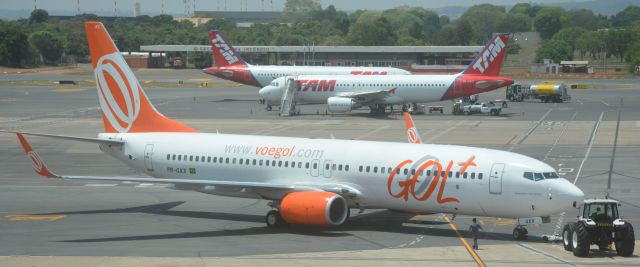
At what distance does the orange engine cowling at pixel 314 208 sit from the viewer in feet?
122

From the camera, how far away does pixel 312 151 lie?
4062 cm

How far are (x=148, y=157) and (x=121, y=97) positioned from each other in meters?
3.58

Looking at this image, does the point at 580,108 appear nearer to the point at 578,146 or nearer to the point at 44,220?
the point at 578,146

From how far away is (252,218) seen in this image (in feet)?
139

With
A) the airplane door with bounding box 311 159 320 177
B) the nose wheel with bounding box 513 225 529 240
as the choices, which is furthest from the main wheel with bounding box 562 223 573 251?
the airplane door with bounding box 311 159 320 177

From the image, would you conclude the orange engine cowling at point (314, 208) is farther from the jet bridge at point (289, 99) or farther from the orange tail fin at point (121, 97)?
the jet bridge at point (289, 99)

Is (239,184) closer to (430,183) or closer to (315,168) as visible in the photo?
(315,168)

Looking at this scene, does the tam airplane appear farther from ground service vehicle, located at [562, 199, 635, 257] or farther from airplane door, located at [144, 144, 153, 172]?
ground service vehicle, located at [562, 199, 635, 257]

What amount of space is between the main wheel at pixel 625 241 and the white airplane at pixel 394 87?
67617 millimetres

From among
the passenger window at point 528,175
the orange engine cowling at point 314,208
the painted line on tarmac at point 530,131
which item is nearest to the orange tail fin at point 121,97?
the orange engine cowling at point 314,208

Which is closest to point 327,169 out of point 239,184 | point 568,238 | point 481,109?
point 239,184

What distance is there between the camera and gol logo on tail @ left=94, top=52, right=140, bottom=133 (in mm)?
45438

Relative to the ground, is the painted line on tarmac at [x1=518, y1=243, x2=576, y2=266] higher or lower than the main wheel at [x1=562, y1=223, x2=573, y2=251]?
lower

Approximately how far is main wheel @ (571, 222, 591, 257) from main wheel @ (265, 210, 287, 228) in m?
12.4
